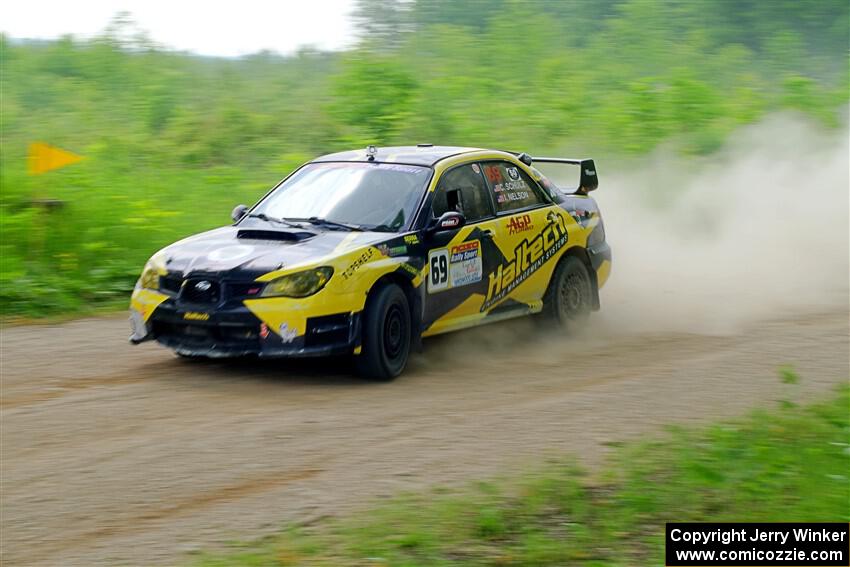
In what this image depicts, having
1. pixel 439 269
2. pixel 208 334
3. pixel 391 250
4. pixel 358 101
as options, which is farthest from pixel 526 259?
pixel 358 101

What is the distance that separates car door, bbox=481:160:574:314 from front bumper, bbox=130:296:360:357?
1.82 m

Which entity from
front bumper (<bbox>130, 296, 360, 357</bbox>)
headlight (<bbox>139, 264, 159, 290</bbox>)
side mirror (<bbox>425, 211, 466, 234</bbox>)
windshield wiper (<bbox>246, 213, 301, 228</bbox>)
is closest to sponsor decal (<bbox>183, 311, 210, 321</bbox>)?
front bumper (<bbox>130, 296, 360, 357</bbox>)

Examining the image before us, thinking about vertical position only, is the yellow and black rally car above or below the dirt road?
above

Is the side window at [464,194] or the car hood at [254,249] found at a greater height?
the side window at [464,194]

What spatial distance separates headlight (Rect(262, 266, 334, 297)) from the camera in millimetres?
8391

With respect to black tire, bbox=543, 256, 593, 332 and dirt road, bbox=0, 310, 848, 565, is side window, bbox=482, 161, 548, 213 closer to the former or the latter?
black tire, bbox=543, 256, 593, 332

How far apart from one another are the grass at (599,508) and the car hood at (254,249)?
9.04 ft

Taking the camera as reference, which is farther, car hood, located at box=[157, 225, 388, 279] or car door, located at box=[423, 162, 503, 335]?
car door, located at box=[423, 162, 503, 335]

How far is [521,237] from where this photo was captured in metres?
10.4

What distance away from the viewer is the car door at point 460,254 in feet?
30.8

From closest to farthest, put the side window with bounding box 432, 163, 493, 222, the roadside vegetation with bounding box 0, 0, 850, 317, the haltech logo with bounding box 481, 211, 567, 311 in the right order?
1. the side window with bounding box 432, 163, 493, 222
2. the haltech logo with bounding box 481, 211, 567, 311
3. the roadside vegetation with bounding box 0, 0, 850, 317

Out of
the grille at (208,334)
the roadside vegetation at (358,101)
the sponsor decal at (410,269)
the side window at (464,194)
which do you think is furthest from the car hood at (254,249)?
the roadside vegetation at (358,101)

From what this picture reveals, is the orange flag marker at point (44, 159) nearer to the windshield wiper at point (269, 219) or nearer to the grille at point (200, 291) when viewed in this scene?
the windshield wiper at point (269, 219)

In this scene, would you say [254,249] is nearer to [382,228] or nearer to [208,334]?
[208,334]
